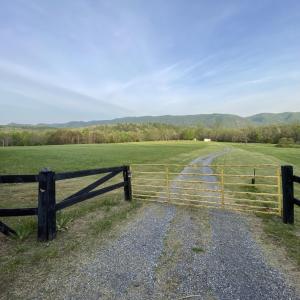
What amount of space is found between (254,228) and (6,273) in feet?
18.9

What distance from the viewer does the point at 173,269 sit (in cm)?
422

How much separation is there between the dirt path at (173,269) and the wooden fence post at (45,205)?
4.10ft

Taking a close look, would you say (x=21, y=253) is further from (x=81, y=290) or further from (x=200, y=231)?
(x=200, y=231)

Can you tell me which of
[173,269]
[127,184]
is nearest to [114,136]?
[127,184]

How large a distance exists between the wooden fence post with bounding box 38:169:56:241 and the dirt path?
1.25 m

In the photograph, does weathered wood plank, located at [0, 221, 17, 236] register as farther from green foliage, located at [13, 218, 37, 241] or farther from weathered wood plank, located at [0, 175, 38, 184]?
weathered wood plank, located at [0, 175, 38, 184]

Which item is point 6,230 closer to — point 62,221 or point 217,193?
point 62,221

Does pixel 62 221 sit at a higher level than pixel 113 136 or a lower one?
lower

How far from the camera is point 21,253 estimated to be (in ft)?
15.8

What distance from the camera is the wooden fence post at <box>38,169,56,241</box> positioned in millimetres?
5387

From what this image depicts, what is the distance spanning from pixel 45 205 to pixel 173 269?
3165mm

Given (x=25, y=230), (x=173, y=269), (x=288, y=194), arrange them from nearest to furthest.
→ (x=173, y=269), (x=25, y=230), (x=288, y=194)

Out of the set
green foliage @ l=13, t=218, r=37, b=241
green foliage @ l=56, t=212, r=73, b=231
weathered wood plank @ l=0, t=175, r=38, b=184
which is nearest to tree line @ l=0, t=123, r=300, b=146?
green foliage @ l=56, t=212, r=73, b=231

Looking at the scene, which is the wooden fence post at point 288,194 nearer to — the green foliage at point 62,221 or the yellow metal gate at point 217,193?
the yellow metal gate at point 217,193
